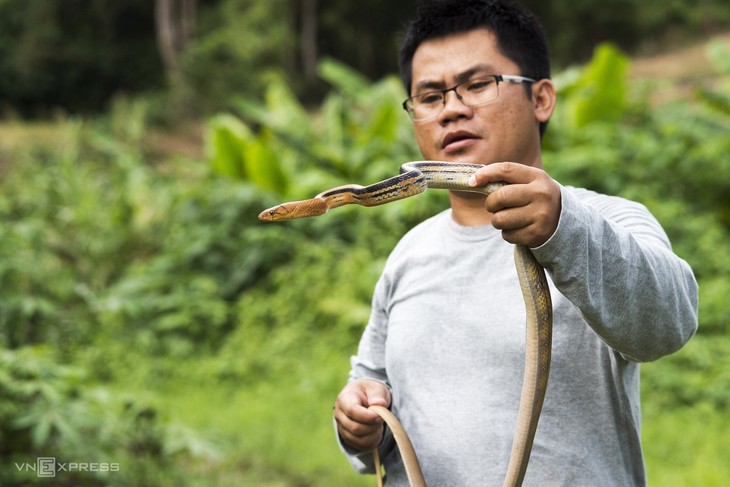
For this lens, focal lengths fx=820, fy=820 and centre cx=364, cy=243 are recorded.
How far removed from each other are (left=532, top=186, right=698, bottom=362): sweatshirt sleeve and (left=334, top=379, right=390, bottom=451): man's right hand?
0.54 meters

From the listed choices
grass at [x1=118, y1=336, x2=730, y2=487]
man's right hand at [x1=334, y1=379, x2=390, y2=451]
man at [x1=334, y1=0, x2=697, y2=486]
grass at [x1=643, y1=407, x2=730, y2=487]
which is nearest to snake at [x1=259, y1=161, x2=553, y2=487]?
man at [x1=334, y1=0, x2=697, y2=486]

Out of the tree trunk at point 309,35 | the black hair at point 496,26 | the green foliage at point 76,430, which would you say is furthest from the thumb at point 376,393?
the tree trunk at point 309,35

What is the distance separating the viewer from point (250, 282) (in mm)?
7934

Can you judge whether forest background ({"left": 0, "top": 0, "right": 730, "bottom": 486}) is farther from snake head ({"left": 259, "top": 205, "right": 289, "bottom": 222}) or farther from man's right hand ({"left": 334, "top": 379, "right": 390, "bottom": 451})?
snake head ({"left": 259, "top": 205, "right": 289, "bottom": 222})

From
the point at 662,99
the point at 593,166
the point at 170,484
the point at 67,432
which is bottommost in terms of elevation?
the point at 170,484

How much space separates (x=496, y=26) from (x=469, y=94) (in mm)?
190

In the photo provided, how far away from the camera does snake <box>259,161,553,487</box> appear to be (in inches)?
53.2

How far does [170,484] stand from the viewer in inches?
161

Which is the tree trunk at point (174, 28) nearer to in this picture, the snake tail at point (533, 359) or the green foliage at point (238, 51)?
the green foliage at point (238, 51)

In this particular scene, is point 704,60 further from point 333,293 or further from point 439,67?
point 439,67

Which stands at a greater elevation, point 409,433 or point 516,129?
point 516,129

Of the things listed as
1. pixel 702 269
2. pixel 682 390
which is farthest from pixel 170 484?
pixel 702 269

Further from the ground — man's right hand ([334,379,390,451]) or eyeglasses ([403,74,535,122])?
eyeglasses ([403,74,535,122])

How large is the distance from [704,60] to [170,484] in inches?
653
